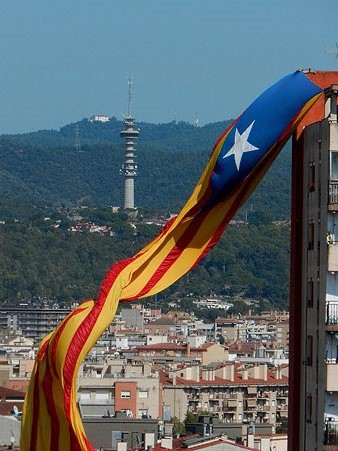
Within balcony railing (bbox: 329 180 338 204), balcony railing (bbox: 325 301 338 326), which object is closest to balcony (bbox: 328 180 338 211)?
balcony railing (bbox: 329 180 338 204)

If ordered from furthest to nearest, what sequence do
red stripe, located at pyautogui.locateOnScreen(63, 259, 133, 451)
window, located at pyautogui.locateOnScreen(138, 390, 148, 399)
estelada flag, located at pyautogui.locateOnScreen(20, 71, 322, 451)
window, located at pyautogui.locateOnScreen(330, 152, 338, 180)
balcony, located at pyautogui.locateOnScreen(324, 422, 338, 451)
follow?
window, located at pyautogui.locateOnScreen(138, 390, 148, 399)
window, located at pyautogui.locateOnScreen(330, 152, 338, 180)
balcony, located at pyautogui.locateOnScreen(324, 422, 338, 451)
estelada flag, located at pyautogui.locateOnScreen(20, 71, 322, 451)
red stripe, located at pyautogui.locateOnScreen(63, 259, 133, 451)

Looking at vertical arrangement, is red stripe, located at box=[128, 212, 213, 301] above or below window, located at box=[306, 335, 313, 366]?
above

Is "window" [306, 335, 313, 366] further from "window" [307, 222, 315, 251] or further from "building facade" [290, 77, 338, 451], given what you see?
"window" [307, 222, 315, 251]

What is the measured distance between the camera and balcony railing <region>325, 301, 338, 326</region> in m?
15.9

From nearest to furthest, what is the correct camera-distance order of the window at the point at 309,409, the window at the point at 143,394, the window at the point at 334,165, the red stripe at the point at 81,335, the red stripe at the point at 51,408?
the red stripe at the point at 81,335
the red stripe at the point at 51,408
the window at the point at 334,165
the window at the point at 309,409
the window at the point at 143,394

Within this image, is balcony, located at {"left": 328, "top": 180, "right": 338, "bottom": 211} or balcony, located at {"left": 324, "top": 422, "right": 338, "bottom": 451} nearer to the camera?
balcony, located at {"left": 324, "top": 422, "right": 338, "bottom": 451}

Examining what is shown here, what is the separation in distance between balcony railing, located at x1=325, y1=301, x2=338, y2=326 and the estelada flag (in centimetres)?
81

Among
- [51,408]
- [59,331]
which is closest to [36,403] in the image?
[51,408]

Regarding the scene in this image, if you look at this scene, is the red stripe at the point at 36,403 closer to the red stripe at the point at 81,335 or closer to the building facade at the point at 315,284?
the red stripe at the point at 81,335

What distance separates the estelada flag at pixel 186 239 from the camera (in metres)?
15.3

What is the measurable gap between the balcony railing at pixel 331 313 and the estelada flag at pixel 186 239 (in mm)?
811

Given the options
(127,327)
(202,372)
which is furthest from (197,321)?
(202,372)

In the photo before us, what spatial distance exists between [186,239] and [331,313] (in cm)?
101

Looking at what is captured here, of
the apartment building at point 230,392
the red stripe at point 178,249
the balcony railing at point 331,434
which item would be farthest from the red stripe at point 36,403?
the apartment building at point 230,392
